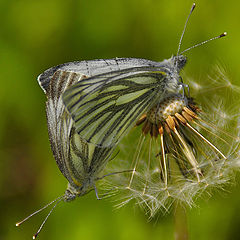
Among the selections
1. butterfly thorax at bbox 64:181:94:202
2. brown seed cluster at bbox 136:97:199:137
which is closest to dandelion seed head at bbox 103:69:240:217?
brown seed cluster at bbox 136:97:199:137

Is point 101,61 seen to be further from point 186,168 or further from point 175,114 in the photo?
point 186,168

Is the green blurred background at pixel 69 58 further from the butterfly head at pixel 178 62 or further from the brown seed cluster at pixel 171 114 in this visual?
the brown seed cluster at pixel 171 114

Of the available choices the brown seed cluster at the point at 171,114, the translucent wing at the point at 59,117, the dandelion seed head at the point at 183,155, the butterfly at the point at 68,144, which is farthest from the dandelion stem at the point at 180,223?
the translucent wing at the point at 59,117

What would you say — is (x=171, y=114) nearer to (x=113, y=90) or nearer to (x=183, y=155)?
(x=183, y=155)

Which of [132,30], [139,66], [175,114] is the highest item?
[132,30]

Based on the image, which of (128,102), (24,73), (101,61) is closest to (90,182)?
(128,102)

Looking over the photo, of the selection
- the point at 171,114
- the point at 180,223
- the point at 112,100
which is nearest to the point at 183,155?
the point at 171,114

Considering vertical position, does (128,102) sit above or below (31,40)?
below
